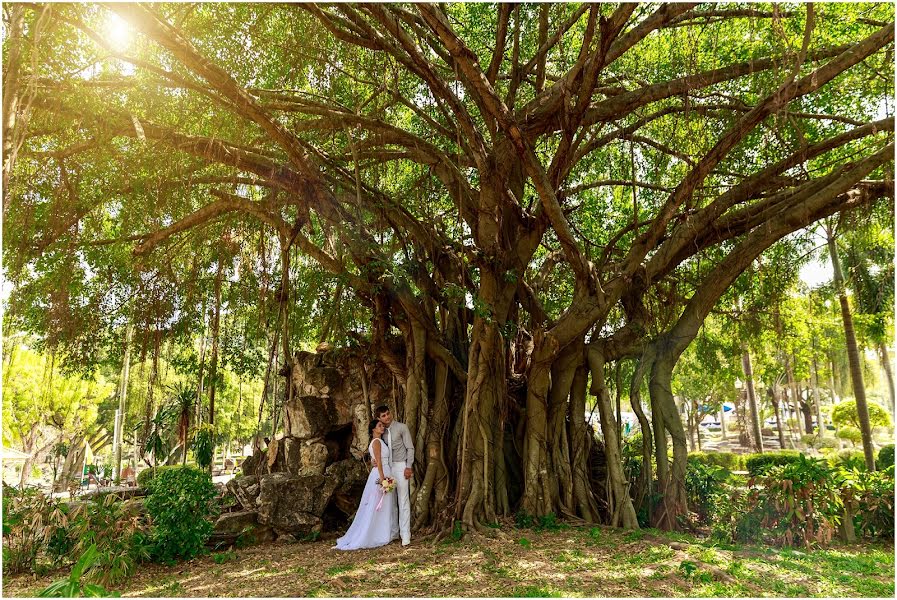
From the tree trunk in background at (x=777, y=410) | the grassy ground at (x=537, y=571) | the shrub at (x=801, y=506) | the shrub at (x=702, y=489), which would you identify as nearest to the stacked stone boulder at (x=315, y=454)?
the grassy ground at (x=537, y=571)

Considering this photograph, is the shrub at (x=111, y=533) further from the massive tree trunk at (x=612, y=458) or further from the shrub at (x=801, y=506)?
the shrub at (x=801, y=506)

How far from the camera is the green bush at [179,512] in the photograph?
5.64 m

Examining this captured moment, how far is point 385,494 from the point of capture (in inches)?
240

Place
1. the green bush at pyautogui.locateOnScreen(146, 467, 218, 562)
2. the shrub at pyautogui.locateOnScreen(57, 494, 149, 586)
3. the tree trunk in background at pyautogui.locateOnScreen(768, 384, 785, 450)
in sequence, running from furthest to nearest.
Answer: the tree trunk in background at pyautogui.locateOnScreen(768, 384, 785, 450) < the green bush at pyautogui.locateOnScreen(146, 467, 218, 562) < the shrub at pyautogui.locateOnScreen(57, 494, 149, 586)

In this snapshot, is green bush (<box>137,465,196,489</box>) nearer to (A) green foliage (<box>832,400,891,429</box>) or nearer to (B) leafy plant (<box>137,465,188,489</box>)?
(B) leafy plant (<box>137,465,188,489</box>)

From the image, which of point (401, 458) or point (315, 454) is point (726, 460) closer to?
point (315, 454)

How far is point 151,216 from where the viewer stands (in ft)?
21.6

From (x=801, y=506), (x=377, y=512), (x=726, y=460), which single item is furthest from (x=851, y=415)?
(x=377, y=512)

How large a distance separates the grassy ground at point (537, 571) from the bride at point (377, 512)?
0.26 m

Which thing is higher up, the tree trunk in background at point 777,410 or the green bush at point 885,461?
the tree trunk in background at point 777,410

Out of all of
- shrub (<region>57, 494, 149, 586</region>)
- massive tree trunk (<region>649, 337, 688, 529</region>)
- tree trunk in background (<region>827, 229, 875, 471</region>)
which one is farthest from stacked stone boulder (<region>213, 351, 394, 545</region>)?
tree trunk in background (<region>827, 229, 875, 471</region>)

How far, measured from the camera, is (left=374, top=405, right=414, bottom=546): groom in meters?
6.07

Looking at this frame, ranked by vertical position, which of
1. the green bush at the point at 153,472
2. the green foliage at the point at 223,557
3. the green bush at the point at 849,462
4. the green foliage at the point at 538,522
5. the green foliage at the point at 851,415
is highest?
the green foliage at the point at 851,415

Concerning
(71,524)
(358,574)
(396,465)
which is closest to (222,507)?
(71,524)
